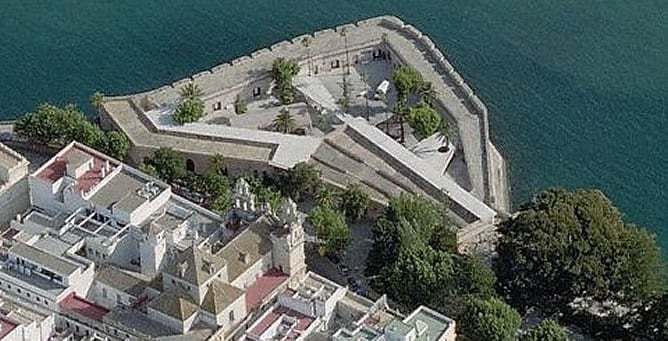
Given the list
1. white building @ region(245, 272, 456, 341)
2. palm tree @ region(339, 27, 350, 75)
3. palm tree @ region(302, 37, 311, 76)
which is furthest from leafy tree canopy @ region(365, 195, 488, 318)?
palm tree @ region(339, 27, 350, 75)

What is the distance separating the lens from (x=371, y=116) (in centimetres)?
→ 8256

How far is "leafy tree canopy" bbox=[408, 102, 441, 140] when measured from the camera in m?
78.8

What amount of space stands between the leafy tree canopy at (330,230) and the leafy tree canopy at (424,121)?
10.2 metres

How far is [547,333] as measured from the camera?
206ft

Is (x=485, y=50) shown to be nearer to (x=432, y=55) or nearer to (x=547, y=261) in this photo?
(x=432, y=55)

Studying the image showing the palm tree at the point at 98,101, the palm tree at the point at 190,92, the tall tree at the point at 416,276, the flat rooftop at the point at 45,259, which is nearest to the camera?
the flat rooftop at the point at 45,259

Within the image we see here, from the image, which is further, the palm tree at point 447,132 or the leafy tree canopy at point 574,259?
the palm tree at point 447,132

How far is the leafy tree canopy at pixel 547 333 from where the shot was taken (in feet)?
206

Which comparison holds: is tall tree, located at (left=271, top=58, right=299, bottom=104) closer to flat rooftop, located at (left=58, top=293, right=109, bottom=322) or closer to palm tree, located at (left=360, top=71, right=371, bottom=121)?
palm tree, located at (left=360, top=71, right=371, bottom=121)

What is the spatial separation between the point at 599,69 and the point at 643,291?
22746mm

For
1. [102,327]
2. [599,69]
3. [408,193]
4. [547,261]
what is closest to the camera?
[102,327]

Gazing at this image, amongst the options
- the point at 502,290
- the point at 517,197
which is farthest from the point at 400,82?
the point at 502,290

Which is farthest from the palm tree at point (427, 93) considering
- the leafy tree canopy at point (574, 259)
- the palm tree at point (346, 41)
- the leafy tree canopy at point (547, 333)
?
the leafy tree canopy at point (547, 333)

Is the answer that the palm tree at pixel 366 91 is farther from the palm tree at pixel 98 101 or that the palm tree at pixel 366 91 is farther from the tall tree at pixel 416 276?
the tall tree at pixel 416 276
